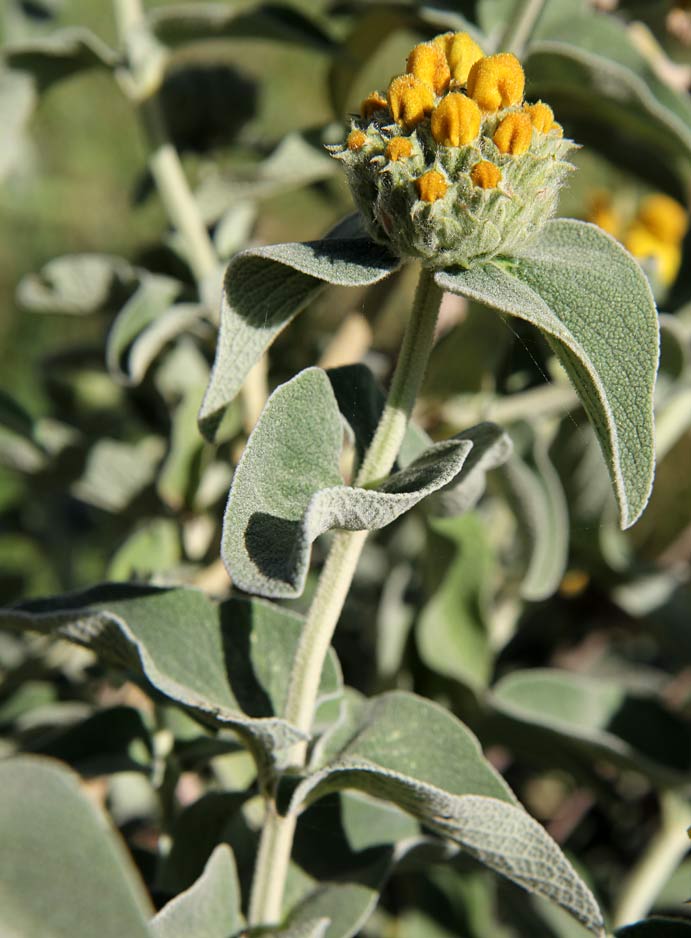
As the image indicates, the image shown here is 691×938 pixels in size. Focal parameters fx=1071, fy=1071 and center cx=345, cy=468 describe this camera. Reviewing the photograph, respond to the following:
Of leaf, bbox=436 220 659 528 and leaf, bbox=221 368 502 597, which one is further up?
leaf, bbox=436 220 659 528

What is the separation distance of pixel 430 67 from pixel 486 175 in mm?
104

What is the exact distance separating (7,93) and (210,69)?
30 cm

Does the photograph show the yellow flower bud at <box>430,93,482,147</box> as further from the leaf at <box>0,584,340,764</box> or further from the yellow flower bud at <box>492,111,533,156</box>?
the leaf at <box>0,584,340,764</box>

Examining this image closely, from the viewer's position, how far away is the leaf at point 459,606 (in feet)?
3.67

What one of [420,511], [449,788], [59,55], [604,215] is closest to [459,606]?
[420,511]

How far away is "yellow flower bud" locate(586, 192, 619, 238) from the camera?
1503 millimetres

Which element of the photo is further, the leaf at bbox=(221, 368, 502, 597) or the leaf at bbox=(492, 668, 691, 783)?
the leaf at bbox=(492, 668, 691, 783)

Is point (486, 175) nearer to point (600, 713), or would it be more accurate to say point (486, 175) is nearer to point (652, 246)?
point (600, 713)

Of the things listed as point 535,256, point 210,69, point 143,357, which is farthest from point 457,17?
point 535,256

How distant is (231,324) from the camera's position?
68 centimetres

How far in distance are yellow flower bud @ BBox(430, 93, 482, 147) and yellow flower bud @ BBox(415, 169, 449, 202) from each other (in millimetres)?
29

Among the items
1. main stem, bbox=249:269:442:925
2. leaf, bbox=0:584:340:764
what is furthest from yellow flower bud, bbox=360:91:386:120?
leaf, bbox=0:584:340:764

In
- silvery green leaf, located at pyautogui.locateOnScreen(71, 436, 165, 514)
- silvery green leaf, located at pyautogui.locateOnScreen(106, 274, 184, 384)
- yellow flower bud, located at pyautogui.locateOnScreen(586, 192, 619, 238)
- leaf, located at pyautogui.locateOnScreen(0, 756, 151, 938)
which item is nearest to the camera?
leaf, located at pyautogui.locateOnScreen(0, 756, 151, 938)

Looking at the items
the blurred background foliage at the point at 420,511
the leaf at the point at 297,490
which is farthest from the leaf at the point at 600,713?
the leaf at the point at 297,490
